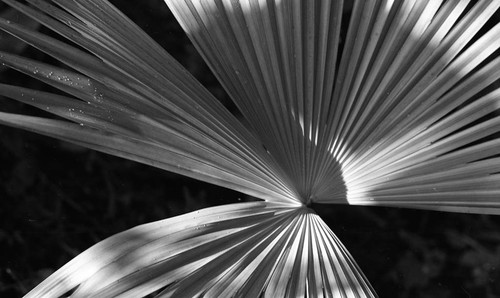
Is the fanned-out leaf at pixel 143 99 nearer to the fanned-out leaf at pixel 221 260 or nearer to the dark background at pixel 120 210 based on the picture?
the fanned-out leaf at pixel 221 260

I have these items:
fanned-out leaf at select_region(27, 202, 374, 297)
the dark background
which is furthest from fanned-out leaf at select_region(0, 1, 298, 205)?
the dark background

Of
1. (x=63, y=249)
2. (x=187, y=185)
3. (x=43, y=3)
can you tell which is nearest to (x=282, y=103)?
(x=43, y=3)

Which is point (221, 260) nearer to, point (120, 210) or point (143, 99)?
point (143, 99)

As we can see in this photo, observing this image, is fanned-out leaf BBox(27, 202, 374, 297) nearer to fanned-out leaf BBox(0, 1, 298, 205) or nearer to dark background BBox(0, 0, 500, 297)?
fanned-out leaf BBox(0, 1, 298, 205)

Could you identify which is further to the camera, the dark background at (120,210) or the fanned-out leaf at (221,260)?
the dark background at (120,210)

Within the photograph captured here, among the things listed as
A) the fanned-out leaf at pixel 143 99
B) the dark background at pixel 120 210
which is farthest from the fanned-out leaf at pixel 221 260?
the dark background at pixel 120 210

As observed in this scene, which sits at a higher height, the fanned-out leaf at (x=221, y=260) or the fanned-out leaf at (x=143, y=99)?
the fanned-out leaf at (x=143, y=99)
